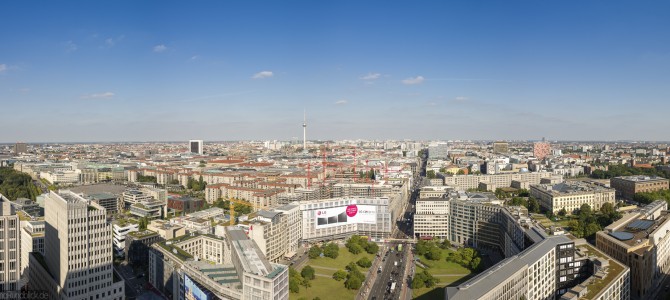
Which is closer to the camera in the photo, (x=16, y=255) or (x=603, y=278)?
(x=603, y=278)

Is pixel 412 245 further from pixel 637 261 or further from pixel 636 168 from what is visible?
pixel 636 168

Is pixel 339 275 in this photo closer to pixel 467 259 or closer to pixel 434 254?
pixel 434 254

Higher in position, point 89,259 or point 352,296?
point 89,259

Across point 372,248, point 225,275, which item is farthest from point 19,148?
point 225,275

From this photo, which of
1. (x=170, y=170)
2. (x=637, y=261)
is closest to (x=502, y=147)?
(x=170, y=170)

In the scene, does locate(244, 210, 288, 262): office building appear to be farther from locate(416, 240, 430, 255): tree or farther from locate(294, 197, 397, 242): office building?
locate(416, 240, 430, 255): tree

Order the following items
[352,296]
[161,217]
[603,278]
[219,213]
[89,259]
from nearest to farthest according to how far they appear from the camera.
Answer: [89,259]
[603,278]
[352,296]
[219,213]
[161,217]

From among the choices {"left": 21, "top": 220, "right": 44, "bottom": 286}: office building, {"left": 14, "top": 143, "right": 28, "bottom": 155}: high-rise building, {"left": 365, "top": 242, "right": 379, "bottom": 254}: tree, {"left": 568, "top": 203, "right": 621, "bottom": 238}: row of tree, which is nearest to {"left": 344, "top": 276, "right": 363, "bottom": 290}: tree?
{"left": 365, "top": 242, "right": 379, "bottom": 254}: tree
